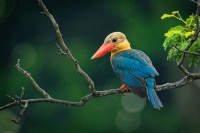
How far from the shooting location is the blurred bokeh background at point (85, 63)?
16016 mm

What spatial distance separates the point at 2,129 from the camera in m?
17.9

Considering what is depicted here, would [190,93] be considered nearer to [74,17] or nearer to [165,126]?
[165,126]

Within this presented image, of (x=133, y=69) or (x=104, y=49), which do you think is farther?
(x=104, y=49)

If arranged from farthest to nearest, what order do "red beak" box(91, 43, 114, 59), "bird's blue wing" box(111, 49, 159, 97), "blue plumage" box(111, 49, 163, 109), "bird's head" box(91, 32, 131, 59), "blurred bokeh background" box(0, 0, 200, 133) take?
"blurred bokeh background" box(0, 0, 200, 133)
"bird's head" box(91, 32, 131, 59)
"red beak" box(91, 43, 114, 59)
"bird's blue wing" box(111, 49, 159, 97)
"blue plumage" box(111, 49, 163, 109)

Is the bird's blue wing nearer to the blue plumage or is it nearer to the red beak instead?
the blue plumage

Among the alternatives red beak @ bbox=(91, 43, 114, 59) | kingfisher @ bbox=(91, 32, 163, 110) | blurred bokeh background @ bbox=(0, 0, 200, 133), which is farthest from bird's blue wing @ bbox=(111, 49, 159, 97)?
blurred bokeh background @ bbox=(0, 0, 200, 133)

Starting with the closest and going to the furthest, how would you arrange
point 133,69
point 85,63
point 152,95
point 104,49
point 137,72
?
point 152,95
point 137,72
point 133,69
point 104,49
point 85,63

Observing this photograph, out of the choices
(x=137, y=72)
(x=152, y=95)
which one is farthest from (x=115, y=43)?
(x=152, y=95)

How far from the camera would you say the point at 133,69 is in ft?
24.0

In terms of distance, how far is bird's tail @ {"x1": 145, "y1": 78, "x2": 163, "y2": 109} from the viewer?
6554mm

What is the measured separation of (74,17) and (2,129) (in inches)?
132

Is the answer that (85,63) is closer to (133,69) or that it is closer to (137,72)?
(133,69)

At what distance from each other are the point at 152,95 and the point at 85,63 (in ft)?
31.0

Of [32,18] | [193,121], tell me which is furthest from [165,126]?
[32,18]
